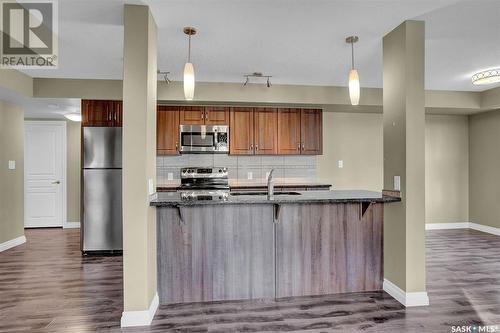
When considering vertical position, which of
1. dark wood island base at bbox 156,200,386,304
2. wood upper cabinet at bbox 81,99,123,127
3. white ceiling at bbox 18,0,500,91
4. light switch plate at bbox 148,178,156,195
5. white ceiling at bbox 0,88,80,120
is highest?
white ceiling at bbox 18,0,500,91

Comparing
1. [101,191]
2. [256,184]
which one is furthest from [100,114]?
[256,184]

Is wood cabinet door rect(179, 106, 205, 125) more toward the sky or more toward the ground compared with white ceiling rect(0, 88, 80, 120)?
more toward the ground

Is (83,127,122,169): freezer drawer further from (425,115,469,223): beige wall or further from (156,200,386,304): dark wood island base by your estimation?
(425,115,469,223): beige wall

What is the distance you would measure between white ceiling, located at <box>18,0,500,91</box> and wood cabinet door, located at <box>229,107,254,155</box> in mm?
781

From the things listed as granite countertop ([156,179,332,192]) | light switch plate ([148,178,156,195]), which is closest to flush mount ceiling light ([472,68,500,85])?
granite countertop ([156,179,332,192])

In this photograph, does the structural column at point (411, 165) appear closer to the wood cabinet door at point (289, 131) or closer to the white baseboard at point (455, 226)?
the wood cabinet door at point (289, 131)

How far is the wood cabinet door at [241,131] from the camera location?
16.6ft

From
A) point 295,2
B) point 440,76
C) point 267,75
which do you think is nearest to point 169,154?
point 267,75

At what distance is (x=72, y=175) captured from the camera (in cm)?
636

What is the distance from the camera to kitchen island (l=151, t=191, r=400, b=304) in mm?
2840

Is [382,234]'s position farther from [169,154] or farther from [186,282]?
[169,154]

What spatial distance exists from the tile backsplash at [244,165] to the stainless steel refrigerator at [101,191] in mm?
834

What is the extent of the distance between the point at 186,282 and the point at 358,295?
165 centimetres

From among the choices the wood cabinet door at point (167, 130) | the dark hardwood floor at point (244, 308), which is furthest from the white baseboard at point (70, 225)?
the wood cabinet door at point (167, 130)
